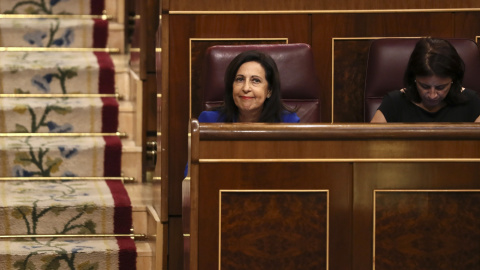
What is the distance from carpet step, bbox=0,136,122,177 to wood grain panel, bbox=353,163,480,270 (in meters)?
1.61

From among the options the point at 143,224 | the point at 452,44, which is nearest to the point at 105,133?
the point at 143,224

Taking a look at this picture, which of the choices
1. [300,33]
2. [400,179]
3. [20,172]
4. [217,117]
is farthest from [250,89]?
[20,172]

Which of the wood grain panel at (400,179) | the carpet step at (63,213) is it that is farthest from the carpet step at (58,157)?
the wood grain panel at (400,179)

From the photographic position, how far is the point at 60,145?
3.64 m

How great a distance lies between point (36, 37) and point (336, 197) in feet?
7.35

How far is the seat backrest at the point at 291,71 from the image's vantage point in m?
2.87

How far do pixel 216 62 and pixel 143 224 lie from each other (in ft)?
2.49

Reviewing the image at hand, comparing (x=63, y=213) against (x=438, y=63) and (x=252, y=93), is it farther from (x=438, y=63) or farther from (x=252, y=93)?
(x=438, y=63)

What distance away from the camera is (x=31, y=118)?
148 inches

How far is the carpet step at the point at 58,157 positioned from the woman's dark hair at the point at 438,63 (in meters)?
1.34

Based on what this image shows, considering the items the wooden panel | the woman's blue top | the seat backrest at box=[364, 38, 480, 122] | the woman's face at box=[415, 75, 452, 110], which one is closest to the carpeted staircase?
the woman's blue top

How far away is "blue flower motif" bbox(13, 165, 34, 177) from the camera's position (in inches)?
142

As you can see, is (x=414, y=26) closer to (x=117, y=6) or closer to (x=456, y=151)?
(x=456, y=151)

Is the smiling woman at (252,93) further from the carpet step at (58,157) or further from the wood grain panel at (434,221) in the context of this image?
the carpet step at (58,157)
